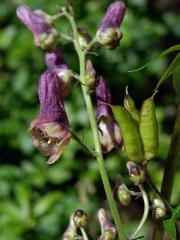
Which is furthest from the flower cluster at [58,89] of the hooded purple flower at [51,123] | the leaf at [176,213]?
the leaf at [176,213]

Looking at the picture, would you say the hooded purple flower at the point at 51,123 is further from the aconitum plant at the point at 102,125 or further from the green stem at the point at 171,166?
the green stem at the point at 171,166

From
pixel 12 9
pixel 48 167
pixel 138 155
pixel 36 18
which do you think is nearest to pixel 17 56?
pixel 12 9

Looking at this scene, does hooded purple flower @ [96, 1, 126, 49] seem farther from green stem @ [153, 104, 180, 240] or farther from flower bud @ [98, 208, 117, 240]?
flower bud @ [98, 208, 117, 240]

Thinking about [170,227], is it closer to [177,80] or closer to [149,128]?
[149,128]

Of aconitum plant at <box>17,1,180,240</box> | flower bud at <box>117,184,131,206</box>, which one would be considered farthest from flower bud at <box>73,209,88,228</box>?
flower bud at <box>117,184,131,206</box>

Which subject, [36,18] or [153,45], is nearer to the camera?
[36,18]

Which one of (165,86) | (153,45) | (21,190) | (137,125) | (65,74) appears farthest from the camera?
(165,86)

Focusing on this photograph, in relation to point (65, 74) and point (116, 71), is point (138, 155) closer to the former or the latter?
point (65, 74)

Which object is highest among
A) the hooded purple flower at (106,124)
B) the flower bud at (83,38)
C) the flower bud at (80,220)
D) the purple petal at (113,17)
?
the purple petal at (113,17)
